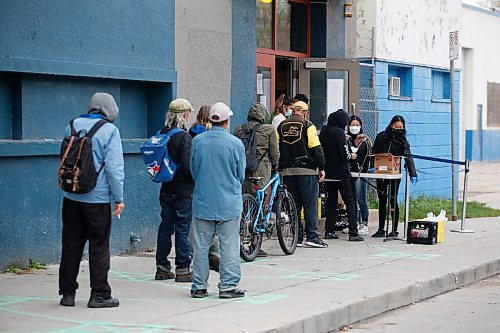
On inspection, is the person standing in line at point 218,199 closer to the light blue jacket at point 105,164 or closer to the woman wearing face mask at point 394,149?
the light blue jacket at point 105,164

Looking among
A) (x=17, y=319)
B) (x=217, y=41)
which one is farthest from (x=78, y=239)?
(x=217, y=41)

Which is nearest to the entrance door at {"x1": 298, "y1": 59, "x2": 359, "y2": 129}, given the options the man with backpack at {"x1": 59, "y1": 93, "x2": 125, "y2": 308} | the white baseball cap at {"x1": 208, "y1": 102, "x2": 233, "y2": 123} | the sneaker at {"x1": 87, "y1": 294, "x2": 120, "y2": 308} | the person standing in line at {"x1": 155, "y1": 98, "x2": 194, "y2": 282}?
the person standing in line at {"x1": 155, "y1": 98, "x2": 194, "y2": 282}

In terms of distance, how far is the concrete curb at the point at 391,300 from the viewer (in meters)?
8.94

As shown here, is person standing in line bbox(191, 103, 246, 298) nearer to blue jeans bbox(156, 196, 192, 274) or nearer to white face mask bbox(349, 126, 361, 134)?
blue jeans bbox(156, 196, 192, 274)

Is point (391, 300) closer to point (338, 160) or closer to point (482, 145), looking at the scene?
point (338, 160)

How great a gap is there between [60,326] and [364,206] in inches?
324

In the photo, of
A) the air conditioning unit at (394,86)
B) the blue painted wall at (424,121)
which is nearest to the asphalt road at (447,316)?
the blue painted wall at (424,121)

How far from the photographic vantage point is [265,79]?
1698cm

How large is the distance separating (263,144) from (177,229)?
98.8 inches

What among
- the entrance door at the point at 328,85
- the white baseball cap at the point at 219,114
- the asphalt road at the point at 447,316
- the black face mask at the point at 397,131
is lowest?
the asphalt road at the point at 447,316

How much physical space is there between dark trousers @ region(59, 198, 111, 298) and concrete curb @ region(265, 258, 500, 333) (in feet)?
6.10

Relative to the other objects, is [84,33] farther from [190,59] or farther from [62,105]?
[190,59]

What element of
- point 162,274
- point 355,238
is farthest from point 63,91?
point 355,238

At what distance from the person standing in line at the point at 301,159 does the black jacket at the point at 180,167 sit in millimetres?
3051
